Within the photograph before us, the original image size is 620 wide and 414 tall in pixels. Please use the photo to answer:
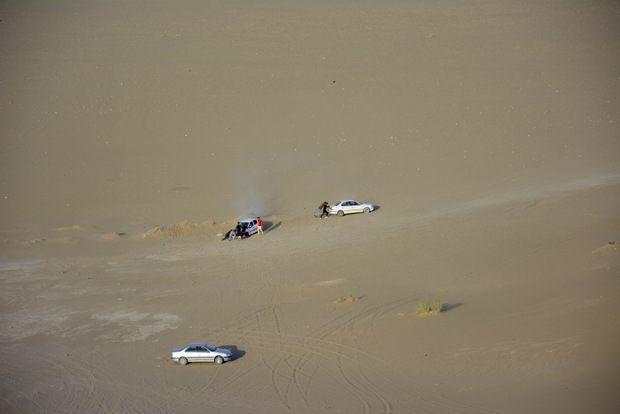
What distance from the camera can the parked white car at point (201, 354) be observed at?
19438mm

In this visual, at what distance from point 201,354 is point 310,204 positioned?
626 inches

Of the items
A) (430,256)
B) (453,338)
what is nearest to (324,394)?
(453,338)

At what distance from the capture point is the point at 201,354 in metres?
19.5

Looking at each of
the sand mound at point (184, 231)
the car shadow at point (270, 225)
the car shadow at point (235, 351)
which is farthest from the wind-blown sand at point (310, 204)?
the car shadow at point (235, 351)

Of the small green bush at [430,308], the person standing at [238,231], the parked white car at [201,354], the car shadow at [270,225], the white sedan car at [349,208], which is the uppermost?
the white sedan car at [349,208]

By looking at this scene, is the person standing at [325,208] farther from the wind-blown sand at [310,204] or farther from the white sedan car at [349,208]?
the wind-blown sand at [310,204]

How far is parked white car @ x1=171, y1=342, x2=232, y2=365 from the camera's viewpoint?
1944 cm

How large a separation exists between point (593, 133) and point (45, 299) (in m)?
30.9

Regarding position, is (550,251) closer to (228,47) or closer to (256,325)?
(256,325)

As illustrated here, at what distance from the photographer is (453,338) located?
19266 mm

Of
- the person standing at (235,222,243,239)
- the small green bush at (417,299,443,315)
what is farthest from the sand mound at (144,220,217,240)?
the small green bush at (417,299,443,315)

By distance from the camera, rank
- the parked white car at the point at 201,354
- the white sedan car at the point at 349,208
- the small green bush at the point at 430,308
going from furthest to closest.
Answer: the white sedan car at the point at 349,208 < the small green bush at the point at 430,308 < the parked white car at the point at 201,354

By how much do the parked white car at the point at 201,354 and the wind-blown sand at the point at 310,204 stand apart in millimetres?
267

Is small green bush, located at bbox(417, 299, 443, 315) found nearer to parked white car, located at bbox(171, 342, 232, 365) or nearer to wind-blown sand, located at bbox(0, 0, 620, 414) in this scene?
wind-blown sand, located at bbox(0, 0, 620, 414)
